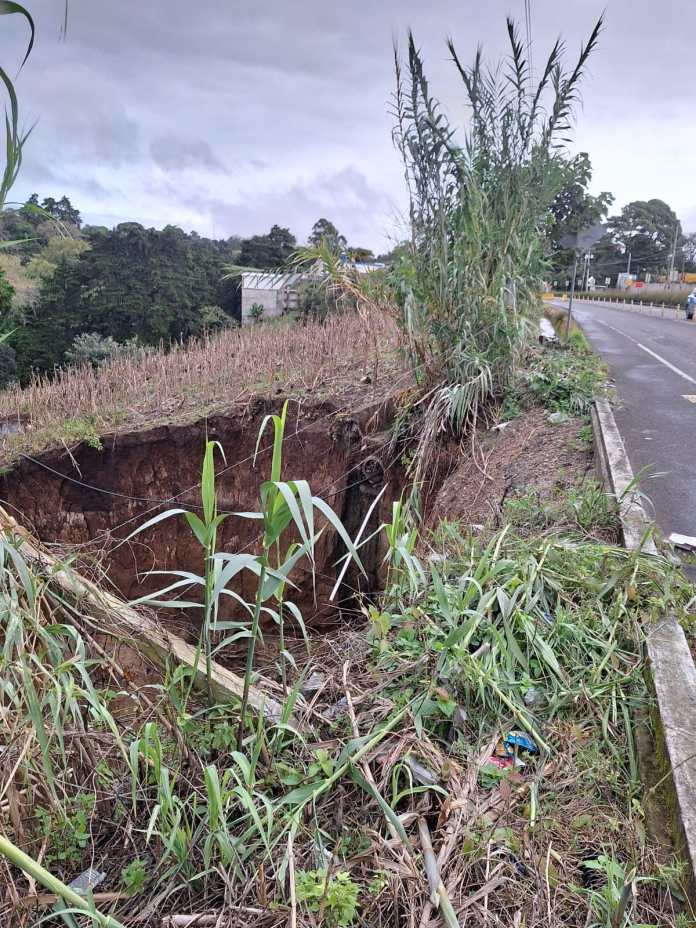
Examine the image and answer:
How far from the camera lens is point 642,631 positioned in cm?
234

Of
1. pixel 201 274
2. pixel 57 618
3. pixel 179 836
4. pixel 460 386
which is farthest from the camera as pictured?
pixel 201 274

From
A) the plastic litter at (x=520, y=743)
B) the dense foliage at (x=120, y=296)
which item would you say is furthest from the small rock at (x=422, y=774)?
the dense foliage at (x=120, y=296)

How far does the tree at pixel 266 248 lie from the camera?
82.9 feet

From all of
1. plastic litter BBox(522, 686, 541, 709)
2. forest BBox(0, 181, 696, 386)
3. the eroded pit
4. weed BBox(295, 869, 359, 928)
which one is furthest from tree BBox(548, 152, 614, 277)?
forest BBox(0, 181, 696, 386)

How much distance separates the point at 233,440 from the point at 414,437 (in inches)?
112

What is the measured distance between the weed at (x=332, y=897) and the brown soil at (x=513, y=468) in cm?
223

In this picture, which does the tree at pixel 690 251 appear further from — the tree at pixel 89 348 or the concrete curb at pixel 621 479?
the concrete curb at pixel 621 479

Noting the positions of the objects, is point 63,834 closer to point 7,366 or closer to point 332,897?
point 332,897

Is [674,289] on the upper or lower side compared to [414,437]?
upper

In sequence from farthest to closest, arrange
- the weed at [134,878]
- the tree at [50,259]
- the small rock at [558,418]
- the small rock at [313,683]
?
1. the tree at [50,259]
2. the small rock at [558,418]
3. the small rock at [313,683]
4. the weed at [134,878]

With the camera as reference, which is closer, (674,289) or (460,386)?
(460,386)

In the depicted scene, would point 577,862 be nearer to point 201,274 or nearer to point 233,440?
point 233,440

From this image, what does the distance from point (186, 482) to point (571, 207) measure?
6.21 metres

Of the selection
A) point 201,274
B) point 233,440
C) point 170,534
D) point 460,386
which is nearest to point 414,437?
point 460,386
